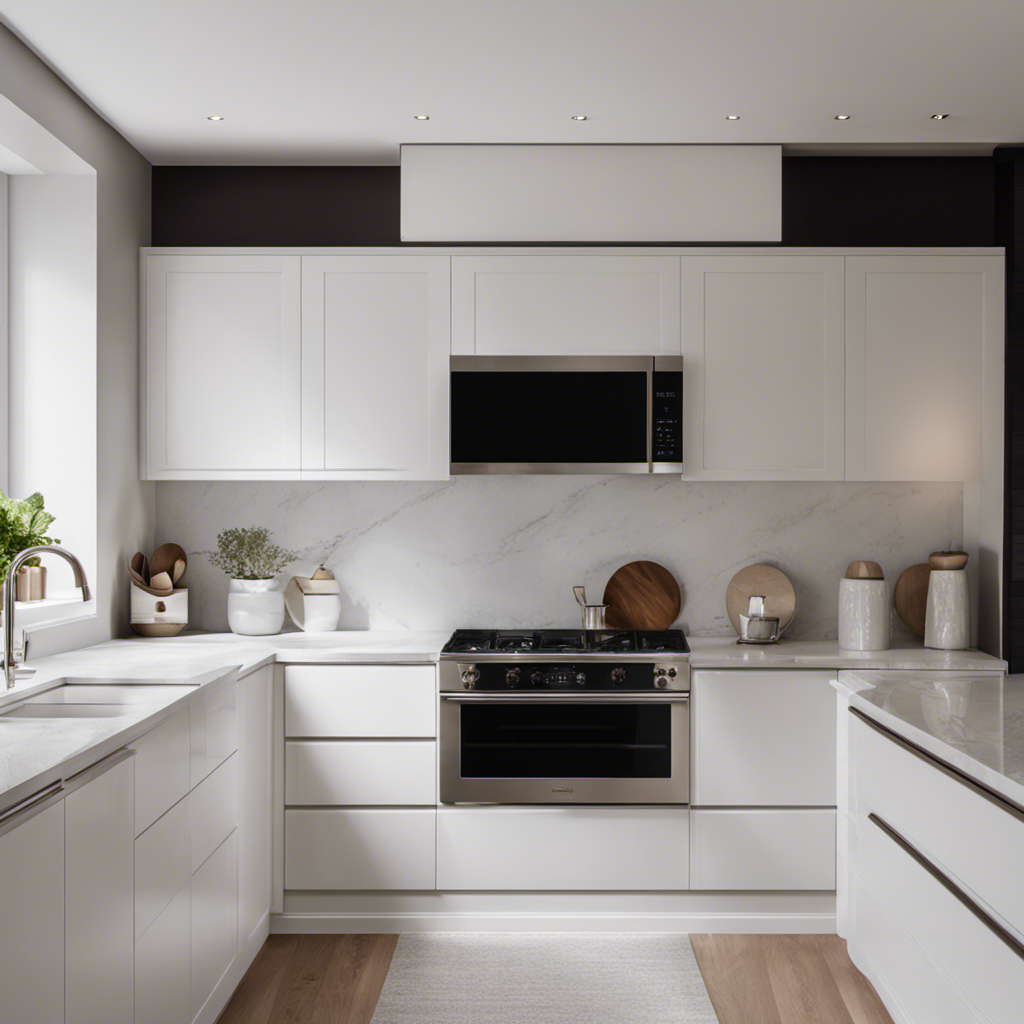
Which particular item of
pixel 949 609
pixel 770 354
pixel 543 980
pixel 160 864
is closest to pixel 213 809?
pixel 160 864

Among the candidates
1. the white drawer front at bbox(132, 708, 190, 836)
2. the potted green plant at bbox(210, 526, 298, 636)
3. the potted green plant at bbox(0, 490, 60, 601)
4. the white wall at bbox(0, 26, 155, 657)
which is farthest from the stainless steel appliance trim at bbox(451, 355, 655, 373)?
the white drawer front at bbox(132, 708, 190, 836)

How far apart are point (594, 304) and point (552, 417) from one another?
423mm

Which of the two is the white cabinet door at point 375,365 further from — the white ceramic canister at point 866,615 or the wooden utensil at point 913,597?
the wooden utensil at point 913,597

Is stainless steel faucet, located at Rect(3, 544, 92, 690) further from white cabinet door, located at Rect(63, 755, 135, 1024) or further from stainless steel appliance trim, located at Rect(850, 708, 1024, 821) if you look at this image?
stainless steel appliance trim, located at Rect(850, 708, 1024, 821)

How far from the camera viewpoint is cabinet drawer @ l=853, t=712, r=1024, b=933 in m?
1.72

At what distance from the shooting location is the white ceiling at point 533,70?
2416mm

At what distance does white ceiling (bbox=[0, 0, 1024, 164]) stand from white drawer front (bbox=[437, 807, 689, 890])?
226cm

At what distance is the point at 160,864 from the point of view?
217cm

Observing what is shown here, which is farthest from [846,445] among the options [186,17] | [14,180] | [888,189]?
[14,180]

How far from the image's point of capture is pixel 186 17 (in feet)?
8.00

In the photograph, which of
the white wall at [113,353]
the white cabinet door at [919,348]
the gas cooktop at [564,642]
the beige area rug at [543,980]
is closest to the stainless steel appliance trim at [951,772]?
the gas cooktop at [564,642]

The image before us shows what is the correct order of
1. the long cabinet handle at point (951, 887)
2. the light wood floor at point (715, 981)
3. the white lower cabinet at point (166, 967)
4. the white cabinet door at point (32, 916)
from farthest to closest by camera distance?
the light wood floor at point (715, 981) < the white lower cabinet at point (166, 967) < the long cabinet handle at point (951, 887) < the white cabinet door at point (32, 916)

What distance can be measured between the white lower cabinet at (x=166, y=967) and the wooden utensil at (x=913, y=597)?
2.62 metres

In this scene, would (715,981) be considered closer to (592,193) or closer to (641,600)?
(641,600)
